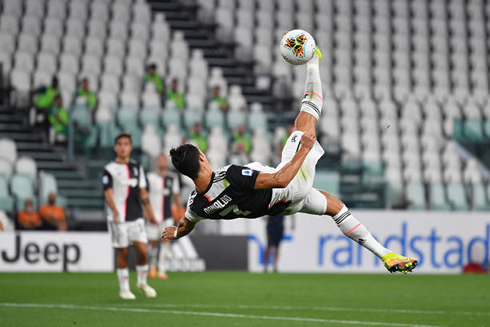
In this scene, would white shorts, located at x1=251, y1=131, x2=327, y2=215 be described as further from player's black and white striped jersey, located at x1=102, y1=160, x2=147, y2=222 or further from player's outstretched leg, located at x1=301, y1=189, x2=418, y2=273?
player's black and white striped jersey, located at x1=102, y1=160, x2=147, y2=222

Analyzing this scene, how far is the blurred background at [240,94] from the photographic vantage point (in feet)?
60.6

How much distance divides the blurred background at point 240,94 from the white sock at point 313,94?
1009 centimetres

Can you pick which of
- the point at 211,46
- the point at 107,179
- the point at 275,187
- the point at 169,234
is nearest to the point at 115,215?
the point at 107,179

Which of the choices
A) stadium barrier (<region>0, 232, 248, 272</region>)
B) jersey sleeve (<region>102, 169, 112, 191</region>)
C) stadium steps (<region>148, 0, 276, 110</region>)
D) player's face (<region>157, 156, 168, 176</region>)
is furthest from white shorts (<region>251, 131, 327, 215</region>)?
stadium steps (<region>148, 0, 276, 110</region>)

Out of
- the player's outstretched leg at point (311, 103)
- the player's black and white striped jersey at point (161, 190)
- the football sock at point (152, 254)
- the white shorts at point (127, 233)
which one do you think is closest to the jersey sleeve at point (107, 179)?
the white shorts at point (127, 233)

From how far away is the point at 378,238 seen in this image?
1866 centimetres

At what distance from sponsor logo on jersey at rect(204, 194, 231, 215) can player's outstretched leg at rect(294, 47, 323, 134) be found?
98cm

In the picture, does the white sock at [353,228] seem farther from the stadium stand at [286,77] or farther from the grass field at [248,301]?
the stadium stand at [286,77]

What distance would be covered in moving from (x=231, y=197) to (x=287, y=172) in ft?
1.94

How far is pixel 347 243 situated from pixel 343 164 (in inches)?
68.1

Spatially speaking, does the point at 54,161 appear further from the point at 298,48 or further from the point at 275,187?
the point at 275,187

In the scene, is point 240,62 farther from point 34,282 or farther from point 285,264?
point 34,282

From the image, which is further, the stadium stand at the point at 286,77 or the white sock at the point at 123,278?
the stadium stand at the point at 286,77

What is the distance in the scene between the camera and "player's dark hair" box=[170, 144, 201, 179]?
7.32 m
